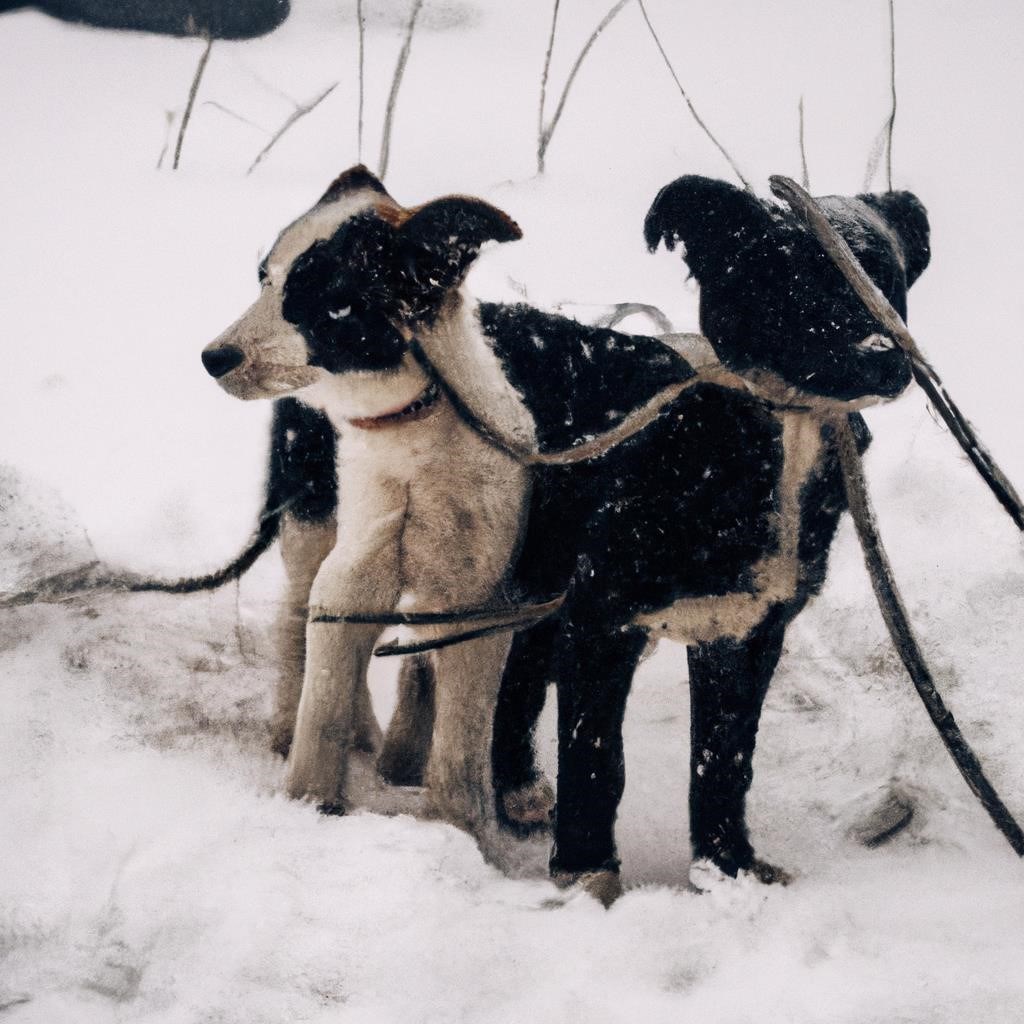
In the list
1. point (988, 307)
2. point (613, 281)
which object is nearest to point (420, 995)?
point (613, 281)

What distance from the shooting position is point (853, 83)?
1.58 meters

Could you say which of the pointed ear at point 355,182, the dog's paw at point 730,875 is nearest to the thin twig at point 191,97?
the pointed ear at point 355,182

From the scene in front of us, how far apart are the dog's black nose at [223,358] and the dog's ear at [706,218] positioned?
0.39 meters

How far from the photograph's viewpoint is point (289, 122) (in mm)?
1607

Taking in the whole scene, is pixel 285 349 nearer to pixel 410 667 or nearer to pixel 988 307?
pixel 410 667

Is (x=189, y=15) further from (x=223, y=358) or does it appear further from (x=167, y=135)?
(x=223, y=358)

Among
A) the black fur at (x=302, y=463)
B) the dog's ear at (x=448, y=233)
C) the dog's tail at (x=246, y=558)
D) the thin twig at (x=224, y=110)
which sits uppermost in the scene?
the dog's ear at (x=448, y=233)

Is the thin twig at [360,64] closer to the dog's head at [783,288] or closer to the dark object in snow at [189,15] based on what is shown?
the dark object in snow at [189,15]

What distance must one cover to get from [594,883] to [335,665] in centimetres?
32

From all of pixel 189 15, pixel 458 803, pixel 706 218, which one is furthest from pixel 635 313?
pixel 189 15

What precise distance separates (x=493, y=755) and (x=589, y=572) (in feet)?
0.93

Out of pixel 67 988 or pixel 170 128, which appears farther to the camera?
pixel 170 128

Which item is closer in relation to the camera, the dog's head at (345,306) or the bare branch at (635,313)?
the dog's head at (345,306)

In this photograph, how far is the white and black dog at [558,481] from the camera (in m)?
1.03
